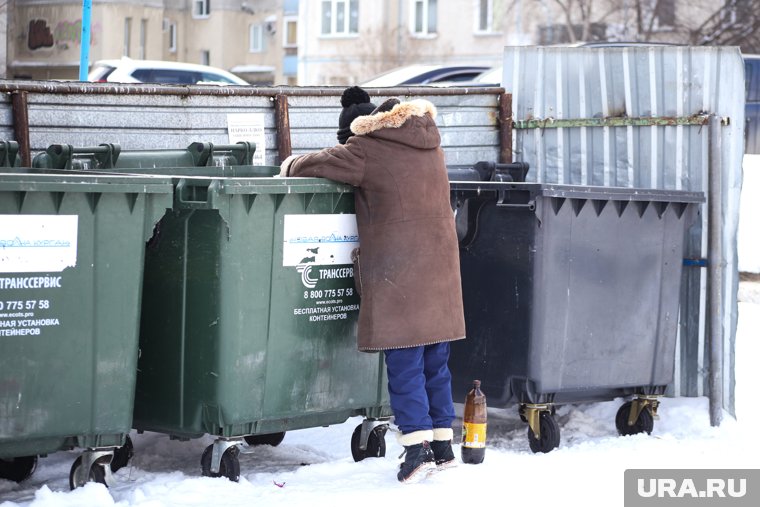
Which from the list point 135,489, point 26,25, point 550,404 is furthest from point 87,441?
point 26,25

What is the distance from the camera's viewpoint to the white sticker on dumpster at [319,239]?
20.0 feet

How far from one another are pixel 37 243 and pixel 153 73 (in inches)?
594

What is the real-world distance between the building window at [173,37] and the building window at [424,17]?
12096 millimetres

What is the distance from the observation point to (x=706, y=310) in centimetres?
824

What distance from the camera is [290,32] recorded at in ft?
171

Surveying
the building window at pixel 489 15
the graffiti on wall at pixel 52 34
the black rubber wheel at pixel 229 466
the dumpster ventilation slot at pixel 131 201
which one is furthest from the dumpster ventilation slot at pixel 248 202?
the graffiti on wall at pixel 52 34

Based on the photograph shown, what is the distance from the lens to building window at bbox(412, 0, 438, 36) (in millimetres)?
42000

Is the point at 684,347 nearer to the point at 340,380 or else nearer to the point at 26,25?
the point at 340,380

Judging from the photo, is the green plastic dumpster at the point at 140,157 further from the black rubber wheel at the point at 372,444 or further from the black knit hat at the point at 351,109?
the black rubber wheel at the point at 372,444

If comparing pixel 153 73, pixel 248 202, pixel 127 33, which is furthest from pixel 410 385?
pixel 127 33

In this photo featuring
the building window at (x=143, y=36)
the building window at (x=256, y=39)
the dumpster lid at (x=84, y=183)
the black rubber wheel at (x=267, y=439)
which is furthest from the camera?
the building window at (x=256, y=39)

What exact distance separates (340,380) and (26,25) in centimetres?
3924

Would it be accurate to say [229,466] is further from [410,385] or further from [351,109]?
[351,109]

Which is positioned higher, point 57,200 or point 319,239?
point 57,200
